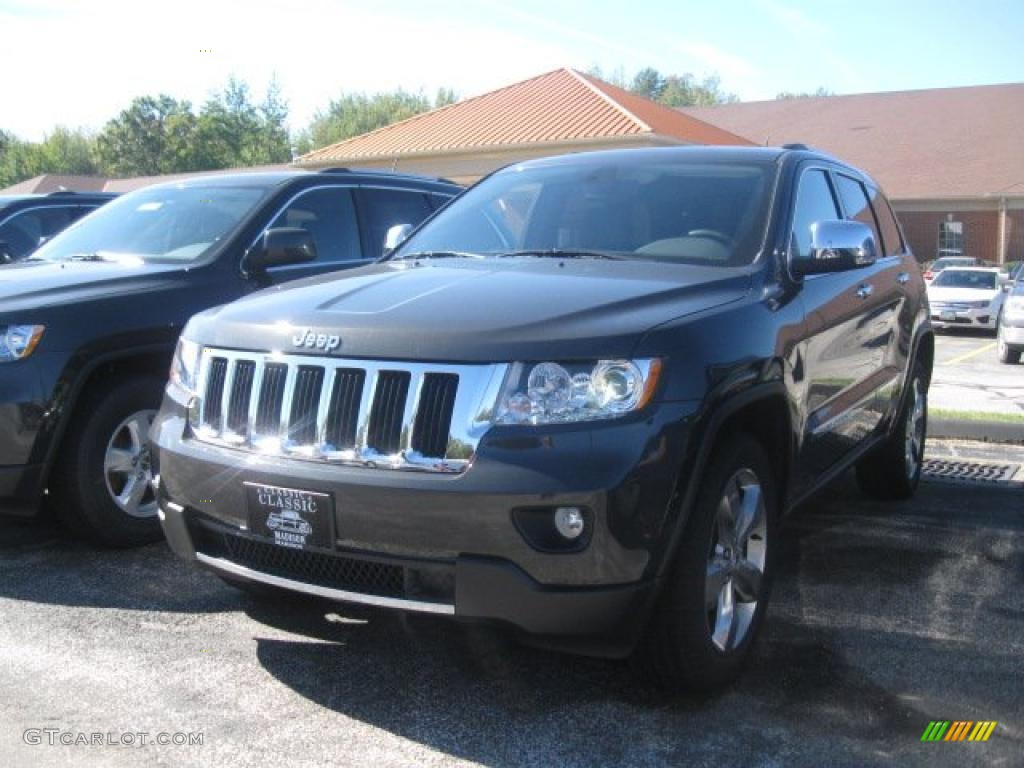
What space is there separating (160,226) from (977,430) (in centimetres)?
616

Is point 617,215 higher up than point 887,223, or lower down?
higher up

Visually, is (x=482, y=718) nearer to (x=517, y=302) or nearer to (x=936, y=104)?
(x=517, y=302)

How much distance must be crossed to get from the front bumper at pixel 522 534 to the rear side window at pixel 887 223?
3474 mm

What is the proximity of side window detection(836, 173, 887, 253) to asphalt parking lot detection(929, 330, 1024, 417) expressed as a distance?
316 cm

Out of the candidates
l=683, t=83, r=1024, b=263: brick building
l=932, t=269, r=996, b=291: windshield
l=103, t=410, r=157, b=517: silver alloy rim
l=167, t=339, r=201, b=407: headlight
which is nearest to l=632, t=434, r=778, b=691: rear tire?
l=167, t=339, r=201, b=407: headlight

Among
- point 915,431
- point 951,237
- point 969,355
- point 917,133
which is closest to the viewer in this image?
point 915,431

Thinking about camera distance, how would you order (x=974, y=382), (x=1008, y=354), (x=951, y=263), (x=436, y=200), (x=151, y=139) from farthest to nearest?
(x=151, y=139) < (x=951, y=263) < (x=1008, y=354) < (x=974, y=382) < (x=436, y=200)

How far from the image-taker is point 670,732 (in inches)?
132

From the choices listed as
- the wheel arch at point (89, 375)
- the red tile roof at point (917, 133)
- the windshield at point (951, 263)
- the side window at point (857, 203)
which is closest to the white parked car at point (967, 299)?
the windshield at point (951, 263)

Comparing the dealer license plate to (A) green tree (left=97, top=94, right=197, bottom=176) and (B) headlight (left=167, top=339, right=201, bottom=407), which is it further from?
(A) green tree (left=97, top=94, right=197, bottom=176)

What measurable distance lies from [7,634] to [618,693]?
7.85 ft

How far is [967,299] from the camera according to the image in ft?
71.2

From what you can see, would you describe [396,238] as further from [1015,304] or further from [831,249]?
[1015,304]

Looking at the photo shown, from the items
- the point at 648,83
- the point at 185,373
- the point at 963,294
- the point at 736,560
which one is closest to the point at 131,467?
the point at 185,373
